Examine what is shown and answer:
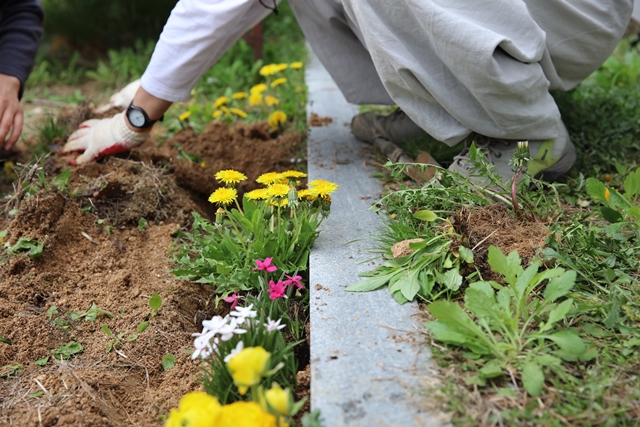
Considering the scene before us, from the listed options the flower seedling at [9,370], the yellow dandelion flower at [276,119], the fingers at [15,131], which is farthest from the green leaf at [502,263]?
the fingers at [15,131]

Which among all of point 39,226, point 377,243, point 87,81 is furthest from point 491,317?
point 87,81

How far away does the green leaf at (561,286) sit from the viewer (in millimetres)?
1223

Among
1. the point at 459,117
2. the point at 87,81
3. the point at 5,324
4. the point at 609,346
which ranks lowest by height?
the point at 87,81

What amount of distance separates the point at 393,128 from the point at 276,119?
1.99 ft

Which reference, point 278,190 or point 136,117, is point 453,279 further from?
point 136,117

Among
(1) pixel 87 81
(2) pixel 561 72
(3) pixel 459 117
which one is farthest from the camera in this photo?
(1) pixel 87 81

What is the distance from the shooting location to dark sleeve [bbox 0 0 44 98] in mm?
2410

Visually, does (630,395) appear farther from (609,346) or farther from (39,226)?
(39,226)

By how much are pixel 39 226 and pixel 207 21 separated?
2.92 ft

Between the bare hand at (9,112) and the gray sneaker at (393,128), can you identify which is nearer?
the bare hand at (9,112)

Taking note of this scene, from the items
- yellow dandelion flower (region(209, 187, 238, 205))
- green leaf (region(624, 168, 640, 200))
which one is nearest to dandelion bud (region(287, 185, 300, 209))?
yellow dandelion flower (region(209, 187, 238, 205))

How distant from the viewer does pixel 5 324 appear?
5.17ft

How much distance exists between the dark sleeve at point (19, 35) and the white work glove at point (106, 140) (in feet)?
1.40

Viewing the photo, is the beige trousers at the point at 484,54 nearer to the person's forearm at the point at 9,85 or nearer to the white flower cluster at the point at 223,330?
the white flower cluster at the point at 223,330
